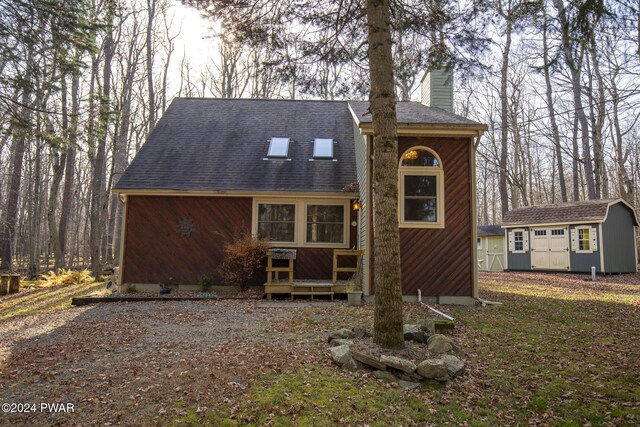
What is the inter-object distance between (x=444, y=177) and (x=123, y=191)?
7.96 meters

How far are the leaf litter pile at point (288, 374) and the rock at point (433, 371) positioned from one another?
12 centimetres

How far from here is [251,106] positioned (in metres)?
13.8

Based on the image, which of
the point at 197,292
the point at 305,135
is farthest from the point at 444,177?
the point at 197,292

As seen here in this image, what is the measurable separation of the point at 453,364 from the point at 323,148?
8287 mm

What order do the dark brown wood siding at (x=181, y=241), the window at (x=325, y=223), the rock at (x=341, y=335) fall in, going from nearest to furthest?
the rock at (x=341, y=335)
the dark brown wood siding at (x=181, y=241)
the window at (x=325, y=223)

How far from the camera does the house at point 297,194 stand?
8500mm

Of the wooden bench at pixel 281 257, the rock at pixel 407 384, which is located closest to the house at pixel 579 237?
the wooden bench at pixel 281 257

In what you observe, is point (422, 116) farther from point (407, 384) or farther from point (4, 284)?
point (4, 284)

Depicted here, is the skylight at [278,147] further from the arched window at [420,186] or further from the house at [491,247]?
the house at [491,247]

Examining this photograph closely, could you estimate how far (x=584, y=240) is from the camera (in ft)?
52.1

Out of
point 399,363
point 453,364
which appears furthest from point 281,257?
point 453,364

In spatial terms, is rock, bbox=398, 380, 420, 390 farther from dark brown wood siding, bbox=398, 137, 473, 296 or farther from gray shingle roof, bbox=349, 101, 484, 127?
gray shingle roof, bbox=349, 101, 484, 127

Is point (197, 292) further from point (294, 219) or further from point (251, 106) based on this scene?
point (251, 106)

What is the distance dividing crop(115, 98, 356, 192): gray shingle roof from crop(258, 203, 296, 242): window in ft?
1.83
